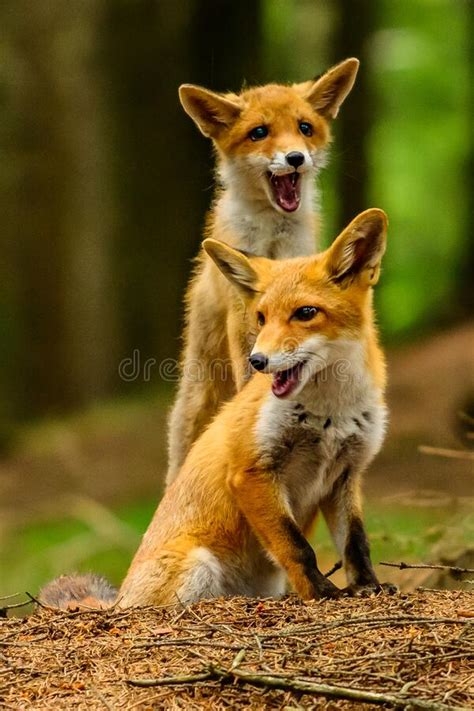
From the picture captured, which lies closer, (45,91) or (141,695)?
(141,695)

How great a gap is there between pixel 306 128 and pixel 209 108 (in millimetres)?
746

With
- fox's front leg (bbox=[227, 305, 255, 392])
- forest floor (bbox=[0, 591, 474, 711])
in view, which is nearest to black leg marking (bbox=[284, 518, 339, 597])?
forest floor (bbox=[0, 591, 474, 711])

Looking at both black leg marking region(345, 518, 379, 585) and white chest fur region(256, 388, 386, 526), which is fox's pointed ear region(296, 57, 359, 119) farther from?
black leg marking region(345, 518, 379, 585)

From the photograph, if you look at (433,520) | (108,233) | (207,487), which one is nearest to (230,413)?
(207,487)

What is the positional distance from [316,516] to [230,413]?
32.5 inches

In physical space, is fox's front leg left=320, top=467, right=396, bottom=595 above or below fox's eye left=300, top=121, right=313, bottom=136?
below

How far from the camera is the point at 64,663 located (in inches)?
174

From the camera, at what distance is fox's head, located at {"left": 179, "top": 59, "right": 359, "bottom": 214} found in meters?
7.13

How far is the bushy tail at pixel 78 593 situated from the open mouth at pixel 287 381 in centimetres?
174

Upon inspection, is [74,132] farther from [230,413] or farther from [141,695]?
[141,695]

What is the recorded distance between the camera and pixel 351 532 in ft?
18.2

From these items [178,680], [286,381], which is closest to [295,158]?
[286,381]

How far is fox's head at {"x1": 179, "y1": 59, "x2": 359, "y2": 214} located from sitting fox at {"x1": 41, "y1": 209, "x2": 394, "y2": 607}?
59.5 inches

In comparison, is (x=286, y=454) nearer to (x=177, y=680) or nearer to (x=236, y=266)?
(x=236, y=266)
